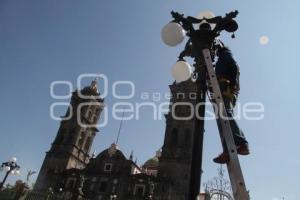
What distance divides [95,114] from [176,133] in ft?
57.7

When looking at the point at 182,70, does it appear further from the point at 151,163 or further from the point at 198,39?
the point at 151,163

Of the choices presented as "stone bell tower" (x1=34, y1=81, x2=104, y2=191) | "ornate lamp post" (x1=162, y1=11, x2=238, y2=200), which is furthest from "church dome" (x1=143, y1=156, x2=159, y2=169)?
"ornate lamp post" (x1=162, y1=11, x2=238, y2=200)

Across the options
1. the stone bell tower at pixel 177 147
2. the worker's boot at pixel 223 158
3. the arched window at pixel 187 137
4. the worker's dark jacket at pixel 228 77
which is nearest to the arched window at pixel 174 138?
the stone bell tower at pixel 177 147

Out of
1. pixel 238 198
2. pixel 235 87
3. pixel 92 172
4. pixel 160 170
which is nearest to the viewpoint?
pixel 238 198

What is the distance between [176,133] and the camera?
37.4m

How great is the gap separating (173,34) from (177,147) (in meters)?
33.0

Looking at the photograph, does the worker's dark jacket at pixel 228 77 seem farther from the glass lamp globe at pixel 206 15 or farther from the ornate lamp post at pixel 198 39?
the glass lamp globe at pixel 206 15

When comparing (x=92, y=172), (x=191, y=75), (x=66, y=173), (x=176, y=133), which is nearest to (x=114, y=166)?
(x=92, y=172)

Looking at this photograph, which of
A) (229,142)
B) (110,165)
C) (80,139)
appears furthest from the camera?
(80,139)

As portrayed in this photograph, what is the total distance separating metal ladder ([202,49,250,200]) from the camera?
269cm

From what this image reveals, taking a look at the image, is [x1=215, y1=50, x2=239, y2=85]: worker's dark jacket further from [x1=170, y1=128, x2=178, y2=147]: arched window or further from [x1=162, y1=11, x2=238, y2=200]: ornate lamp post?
[x1=170, y1=128, x2=178, y2=147]: arched window

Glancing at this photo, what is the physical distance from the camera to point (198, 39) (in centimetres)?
387

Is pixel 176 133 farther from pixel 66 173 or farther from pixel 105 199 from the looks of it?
pixel 66 173

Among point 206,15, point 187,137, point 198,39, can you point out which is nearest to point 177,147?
point 187,137
